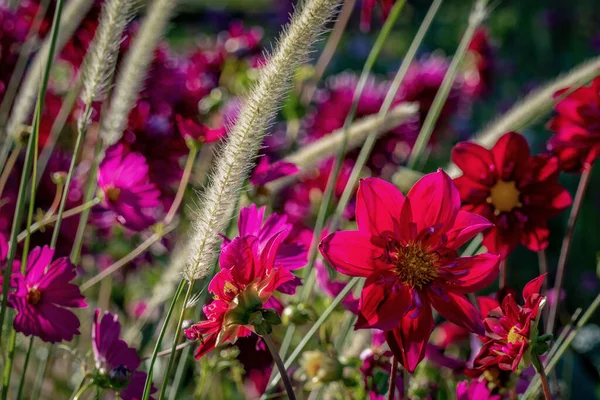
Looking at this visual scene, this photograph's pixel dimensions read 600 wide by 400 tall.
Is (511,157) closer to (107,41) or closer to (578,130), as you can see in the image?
(578,130)

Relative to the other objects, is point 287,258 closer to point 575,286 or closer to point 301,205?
point 301,205

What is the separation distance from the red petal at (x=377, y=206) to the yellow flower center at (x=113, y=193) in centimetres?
32

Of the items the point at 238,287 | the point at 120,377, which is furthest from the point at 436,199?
the point at 120,377

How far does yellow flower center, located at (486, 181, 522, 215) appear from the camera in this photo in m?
0.77

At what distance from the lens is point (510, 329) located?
59cm

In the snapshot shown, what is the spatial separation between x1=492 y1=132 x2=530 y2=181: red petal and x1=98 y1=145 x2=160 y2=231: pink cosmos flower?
1.11 feet

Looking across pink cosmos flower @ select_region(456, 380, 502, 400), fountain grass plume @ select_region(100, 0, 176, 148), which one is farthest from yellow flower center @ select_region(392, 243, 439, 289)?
fountain grass plume @ select_region(100, 0, 176, 148)

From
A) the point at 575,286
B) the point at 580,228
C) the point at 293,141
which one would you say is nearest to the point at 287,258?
the point at 293,141

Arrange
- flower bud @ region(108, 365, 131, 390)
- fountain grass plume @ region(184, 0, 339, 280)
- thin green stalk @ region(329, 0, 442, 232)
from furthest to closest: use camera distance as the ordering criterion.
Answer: thin green stalk @ region(329, 0, 442, 232) < flower bud @ region(108, 365, 131, 390) < fountain grass plume @ region(184, 0, 339, 280)

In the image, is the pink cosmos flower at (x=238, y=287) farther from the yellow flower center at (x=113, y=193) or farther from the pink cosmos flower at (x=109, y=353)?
the yellow flower center at (x=113, y=193)

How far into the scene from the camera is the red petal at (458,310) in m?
0.56

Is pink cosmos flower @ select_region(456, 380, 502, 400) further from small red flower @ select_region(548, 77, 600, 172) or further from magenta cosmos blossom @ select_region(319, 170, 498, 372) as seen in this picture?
small red flower @ select_region(548, 77, 600, 172)

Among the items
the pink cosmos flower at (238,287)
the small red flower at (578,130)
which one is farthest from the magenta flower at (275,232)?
the small red flower at (578,130)

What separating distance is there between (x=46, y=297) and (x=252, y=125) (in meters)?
0.28
